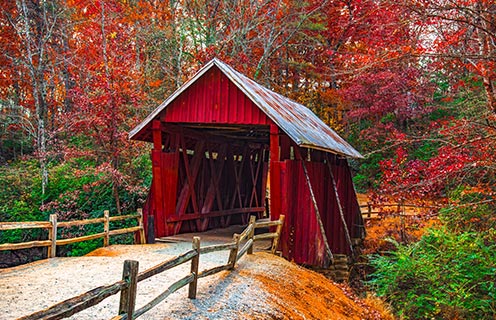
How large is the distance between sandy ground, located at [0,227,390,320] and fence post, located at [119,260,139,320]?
0.77 metres

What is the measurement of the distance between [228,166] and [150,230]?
4.52m

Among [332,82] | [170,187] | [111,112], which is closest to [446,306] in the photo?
[170,187]

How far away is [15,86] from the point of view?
24.6 metres

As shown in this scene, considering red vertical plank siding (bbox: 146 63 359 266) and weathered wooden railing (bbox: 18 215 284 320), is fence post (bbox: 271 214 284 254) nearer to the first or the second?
red vertical plank siding (bbox: 146 63 359 266)

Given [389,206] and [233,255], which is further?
[389,206]

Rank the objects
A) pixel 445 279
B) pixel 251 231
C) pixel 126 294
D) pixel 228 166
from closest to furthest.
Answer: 1. pixel 126 294
2. pixel 251 231
3. pixel 445 279
4. pixel 228 166

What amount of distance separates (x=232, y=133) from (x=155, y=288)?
27.8 ft

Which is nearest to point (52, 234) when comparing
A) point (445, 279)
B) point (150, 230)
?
point (150, 230)

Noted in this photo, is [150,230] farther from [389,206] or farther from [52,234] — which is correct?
[389,206]

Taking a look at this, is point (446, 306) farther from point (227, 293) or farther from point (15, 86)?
point (15, 86)

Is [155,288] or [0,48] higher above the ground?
[0,48]

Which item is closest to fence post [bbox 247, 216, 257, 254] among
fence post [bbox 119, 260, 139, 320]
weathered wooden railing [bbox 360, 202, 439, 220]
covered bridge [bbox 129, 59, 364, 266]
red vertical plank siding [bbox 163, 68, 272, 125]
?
covered bridge [bbox 129, 59, 364, 266]

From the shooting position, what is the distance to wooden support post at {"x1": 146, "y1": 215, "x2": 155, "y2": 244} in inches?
438

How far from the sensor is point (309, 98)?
26562 mm
